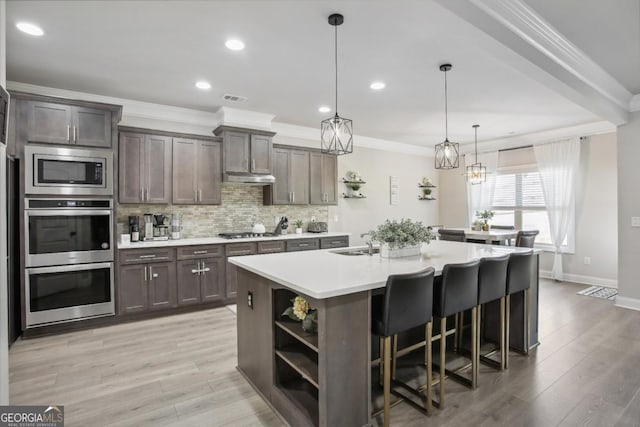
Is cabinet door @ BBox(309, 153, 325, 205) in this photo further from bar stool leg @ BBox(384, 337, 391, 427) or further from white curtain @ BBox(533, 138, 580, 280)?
white curtain @ BBox(533, 138, 580, 280)

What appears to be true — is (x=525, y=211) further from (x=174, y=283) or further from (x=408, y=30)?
(x=174, y=283)

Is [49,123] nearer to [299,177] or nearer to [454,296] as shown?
[299,177]

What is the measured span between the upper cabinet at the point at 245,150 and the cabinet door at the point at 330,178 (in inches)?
44.8

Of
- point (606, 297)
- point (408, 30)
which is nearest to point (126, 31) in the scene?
point (408, 30)

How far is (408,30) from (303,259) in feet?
6.67

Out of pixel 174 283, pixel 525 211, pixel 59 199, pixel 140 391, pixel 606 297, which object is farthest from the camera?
pixel 525 211

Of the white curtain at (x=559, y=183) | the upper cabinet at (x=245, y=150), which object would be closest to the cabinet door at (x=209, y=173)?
the upper cabinet at (x=245, y=150)

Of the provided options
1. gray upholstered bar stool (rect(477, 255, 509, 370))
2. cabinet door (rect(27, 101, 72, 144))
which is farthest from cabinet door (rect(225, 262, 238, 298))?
gray upholstered bar stool (rect(477, 255, 509, 370))

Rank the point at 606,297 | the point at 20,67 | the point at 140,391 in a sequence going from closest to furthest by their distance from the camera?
the point at 140,391 → the point at 20,67 → the point at 606,297

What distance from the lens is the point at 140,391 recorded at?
2.46 meters

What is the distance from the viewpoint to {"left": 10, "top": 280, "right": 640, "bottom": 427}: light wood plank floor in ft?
7.00

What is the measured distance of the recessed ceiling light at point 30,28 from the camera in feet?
8.29

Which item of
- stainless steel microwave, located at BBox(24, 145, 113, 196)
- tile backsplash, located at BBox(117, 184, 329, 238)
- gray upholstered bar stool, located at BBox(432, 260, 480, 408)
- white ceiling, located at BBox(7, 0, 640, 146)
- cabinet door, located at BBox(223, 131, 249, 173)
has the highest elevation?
white ceiling, located at BBox(7, 0, 640, 146)

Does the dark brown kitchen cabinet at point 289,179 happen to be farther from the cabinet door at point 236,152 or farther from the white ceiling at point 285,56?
the white ceiling at point 285,56
